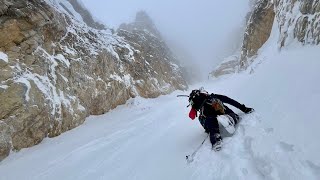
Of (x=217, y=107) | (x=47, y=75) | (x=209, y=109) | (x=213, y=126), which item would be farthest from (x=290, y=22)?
(x=47, y=75)

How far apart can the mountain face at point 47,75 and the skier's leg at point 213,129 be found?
22.7ft

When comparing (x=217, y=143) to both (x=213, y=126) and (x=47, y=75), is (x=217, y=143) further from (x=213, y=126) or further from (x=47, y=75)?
(x=47, y=75)

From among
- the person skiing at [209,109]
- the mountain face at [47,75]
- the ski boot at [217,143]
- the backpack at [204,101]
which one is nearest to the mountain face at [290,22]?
the person skiing at [209,109]

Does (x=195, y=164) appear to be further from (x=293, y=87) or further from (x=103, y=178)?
(x=293, y=87)

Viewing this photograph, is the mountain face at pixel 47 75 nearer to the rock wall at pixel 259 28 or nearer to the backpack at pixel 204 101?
the backpack at pixel 204 101

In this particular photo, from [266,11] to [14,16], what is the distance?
17.4 meters

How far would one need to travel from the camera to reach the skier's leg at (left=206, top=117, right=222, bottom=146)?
7004mm

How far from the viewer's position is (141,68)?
1081 inches

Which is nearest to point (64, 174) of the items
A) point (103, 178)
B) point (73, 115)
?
point (103, 178)

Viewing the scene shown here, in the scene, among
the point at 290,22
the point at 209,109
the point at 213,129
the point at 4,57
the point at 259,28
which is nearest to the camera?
the point at 213,129

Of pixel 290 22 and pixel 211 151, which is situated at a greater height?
pixel 290 22

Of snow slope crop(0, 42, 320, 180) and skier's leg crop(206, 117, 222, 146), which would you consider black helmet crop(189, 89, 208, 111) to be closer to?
skier's leg crop(206, 117, 222, 146)

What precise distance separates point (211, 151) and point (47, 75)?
927 centimetres

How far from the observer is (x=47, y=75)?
13.8 metres
